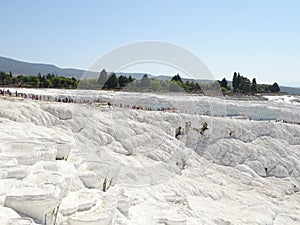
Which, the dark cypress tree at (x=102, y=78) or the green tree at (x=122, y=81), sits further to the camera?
the green tree at (x=122, y=81)

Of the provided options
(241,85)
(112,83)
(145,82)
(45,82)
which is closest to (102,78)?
(145,82)

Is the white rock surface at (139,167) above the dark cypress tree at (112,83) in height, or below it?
below

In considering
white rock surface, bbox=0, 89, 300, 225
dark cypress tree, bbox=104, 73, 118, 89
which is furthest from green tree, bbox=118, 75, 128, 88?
white rock surface, bbox=0, 89, 300, 225

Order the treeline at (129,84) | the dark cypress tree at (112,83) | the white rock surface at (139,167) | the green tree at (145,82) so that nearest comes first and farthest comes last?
A: the white rock surface at (139,167)
the treeline at (129,84)
the green tree at (145,82)
the dark cypress tree at (112,83)

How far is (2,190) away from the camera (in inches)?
336

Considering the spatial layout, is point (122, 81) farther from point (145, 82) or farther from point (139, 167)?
point (139, 167)

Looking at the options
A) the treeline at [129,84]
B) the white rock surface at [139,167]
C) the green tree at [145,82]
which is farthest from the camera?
the green tree at [145,82]

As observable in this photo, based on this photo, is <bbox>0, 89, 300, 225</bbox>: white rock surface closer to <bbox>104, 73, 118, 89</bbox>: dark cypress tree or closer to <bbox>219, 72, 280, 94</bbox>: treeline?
<bbox>104, 73, 118, 89</bbox>: dark cypress tree

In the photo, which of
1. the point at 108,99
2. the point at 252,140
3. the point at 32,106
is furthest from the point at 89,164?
the point at 108,99

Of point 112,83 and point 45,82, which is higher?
point 112,83

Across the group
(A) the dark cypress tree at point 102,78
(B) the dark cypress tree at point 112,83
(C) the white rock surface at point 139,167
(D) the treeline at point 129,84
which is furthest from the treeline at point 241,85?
(C) the white rock surface at point 139,167

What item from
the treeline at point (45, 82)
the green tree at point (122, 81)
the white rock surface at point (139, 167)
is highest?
the green tree at point (122, 81)

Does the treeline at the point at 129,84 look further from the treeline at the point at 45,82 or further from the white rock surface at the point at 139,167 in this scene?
the white rock surface at the point at 139,167

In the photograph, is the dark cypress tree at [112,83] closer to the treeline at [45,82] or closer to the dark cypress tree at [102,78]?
the dark cypress tree at [102,78]
